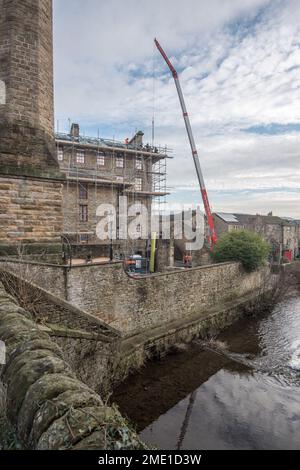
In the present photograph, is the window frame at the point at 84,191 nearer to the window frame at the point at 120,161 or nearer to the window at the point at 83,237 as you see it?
the window at the point at 83,237

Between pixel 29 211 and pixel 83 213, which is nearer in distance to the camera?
pixel 29 211

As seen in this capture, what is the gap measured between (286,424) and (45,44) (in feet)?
41.5

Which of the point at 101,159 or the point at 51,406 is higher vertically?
the point at 101,159

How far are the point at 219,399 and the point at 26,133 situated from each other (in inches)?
384

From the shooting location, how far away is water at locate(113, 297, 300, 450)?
22.5 feet

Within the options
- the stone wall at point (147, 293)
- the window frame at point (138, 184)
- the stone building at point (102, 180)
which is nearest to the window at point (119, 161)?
the stone building at point (102, 180)

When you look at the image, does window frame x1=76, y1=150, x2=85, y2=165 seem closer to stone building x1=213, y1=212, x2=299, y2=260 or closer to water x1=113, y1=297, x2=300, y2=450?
stone building x1=213, y1=212, x2=299, y2=260

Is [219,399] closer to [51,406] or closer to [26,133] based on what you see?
[51,406]

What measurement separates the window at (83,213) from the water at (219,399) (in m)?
16.8

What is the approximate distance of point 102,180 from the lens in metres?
25.1

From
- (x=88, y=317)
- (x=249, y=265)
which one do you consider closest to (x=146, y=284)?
(x=88, y=317)

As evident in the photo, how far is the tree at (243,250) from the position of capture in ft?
60.5

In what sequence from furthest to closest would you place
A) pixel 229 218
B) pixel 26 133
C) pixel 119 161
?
1. pixel 229 218
2. pixel 119 161
3. pixel 26 133

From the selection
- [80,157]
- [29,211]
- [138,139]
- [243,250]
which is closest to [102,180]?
[80,157]
